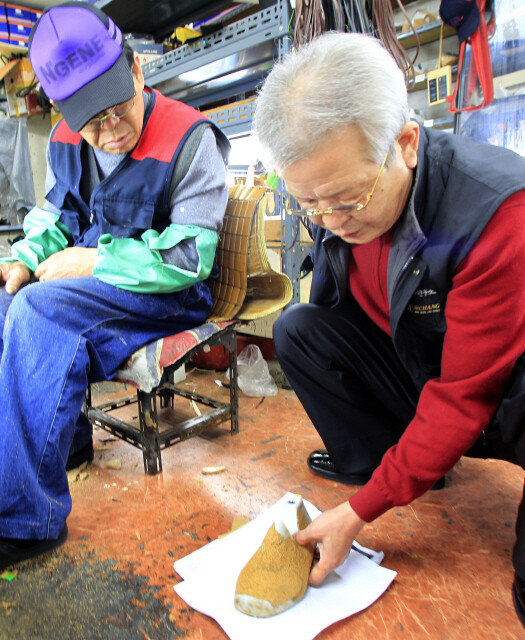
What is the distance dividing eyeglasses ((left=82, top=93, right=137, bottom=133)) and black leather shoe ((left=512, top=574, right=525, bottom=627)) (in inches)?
54.4

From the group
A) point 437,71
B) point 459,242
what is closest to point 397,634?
point 459,242

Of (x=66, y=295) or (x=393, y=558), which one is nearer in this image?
(x=393, y=558)

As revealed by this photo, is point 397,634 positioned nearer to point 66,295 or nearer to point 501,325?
point 501,325

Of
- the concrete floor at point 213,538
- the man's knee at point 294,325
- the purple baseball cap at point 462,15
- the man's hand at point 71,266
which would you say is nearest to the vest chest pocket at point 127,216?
the man's hand at point 71,266

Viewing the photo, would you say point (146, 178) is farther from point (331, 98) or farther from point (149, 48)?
point (149, 48)

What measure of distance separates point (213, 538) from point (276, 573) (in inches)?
11.0

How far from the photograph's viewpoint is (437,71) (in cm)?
211

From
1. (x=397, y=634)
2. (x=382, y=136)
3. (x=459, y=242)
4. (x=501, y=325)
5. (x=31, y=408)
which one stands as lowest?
(x=397, y=634)

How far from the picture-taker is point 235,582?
87 centimetres

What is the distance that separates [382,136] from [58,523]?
1.00 meters

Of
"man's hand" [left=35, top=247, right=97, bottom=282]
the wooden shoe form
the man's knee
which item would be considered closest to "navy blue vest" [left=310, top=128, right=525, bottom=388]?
the man's knee

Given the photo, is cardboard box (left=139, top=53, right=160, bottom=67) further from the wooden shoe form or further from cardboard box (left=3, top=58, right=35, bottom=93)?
the wooden shoe form

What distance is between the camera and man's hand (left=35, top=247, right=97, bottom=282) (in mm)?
1306

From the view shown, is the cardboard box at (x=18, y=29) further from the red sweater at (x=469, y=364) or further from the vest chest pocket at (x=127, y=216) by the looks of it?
the red sweater at (x=469, y=364)
